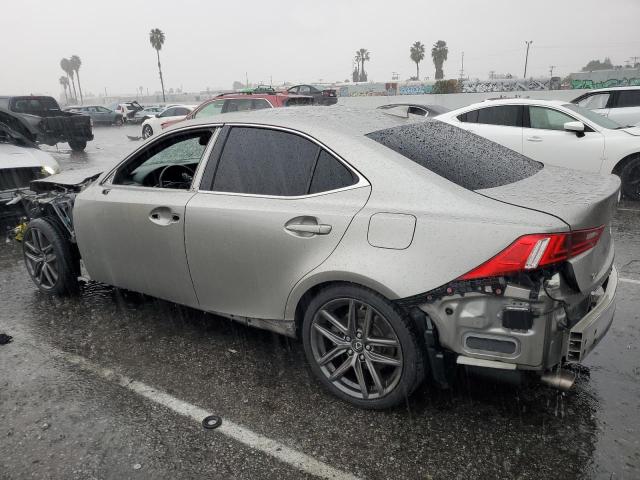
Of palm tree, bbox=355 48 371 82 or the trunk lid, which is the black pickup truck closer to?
the trunk lid

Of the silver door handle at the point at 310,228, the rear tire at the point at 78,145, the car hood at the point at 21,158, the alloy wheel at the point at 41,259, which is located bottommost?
the rear tire at the point at 78,145

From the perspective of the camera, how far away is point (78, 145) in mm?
17766

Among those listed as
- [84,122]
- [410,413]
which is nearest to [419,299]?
[410,413]

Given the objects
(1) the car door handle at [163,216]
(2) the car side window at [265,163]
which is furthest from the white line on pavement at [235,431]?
(2) the car side window at [265,163]

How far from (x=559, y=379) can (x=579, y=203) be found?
831 millimetres

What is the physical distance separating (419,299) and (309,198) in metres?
0.82

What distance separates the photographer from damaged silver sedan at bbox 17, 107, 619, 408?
2227 mm

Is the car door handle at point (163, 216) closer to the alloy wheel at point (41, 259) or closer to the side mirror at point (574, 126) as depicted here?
the alloy wheel at point (41, 259)

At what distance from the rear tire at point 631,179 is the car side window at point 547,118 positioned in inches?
41.8

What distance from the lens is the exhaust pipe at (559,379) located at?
2.35 meters

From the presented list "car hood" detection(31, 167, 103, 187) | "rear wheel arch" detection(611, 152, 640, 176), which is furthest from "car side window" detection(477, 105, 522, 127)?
"car hood" detection(31, 167, 103, 187)

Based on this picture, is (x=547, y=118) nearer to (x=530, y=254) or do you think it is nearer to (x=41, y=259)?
(x=530, y=254)

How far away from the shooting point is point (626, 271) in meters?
4.70

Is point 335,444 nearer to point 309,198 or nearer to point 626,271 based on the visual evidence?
point 309,198
